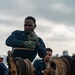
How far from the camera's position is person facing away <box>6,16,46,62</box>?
20.4 feet

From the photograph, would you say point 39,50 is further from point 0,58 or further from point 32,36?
point 0,58

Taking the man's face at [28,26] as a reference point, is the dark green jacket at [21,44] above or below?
below

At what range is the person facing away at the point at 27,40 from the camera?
6.23 meters

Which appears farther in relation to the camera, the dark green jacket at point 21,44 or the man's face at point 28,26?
the man's face at point 28,26

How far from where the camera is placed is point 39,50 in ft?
21.2

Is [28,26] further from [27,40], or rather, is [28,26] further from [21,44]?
[21,44]

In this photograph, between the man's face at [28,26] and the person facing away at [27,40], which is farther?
the man's face at [28,26]

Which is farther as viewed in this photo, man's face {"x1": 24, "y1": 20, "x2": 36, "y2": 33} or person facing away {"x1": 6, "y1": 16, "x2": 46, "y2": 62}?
man's face {"x1": 24, "y1": 20, "x2": 36, "y2": 33}

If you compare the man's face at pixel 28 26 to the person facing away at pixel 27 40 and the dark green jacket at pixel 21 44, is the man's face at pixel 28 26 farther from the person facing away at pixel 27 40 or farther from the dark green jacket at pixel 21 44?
the dark green jacket at pixel 21 44

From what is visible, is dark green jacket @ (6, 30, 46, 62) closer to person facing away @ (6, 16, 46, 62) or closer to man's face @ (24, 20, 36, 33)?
person facing away @ (6, 16, 46, 62)

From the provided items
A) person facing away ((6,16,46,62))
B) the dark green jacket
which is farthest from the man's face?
the dark green jacket

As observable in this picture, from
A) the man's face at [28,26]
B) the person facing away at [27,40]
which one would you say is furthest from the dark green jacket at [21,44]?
the man's face at [28,26]

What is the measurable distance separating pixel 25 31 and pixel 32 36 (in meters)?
0.24

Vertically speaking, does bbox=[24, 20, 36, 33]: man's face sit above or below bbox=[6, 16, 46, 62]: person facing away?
above
